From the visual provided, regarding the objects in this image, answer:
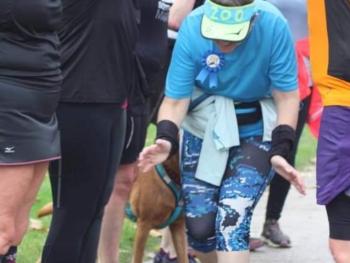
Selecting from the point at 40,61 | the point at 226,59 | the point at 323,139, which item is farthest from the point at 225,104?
the point at 40,61

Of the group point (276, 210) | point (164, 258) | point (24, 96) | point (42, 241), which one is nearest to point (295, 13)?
point (276, 210)

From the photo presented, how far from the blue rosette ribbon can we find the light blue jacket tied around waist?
122 millimetres

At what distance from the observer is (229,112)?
512 cm

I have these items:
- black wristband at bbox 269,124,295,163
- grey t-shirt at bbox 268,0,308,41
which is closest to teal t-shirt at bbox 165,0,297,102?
black wristband at bbox 269,124,295,163

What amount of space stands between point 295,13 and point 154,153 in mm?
2054

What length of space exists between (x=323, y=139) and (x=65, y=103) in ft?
3.92

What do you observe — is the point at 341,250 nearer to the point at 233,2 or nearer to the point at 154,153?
the point at 154,153

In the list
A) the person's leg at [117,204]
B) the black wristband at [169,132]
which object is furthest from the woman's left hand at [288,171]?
the person's leg at [117,204]

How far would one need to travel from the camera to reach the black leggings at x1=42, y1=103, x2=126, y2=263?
456cm

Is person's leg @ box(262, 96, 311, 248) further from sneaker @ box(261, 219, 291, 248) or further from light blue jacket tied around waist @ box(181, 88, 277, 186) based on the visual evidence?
light blue jacket tied around waist @ box(181, 88, 277, 186)

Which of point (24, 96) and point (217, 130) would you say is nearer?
point (24, 96)

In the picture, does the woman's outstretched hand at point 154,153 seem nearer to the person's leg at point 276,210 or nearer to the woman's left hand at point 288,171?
the woman's left hand at point 288,171

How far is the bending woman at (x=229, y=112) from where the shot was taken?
16.3 ft

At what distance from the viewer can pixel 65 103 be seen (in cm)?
455
